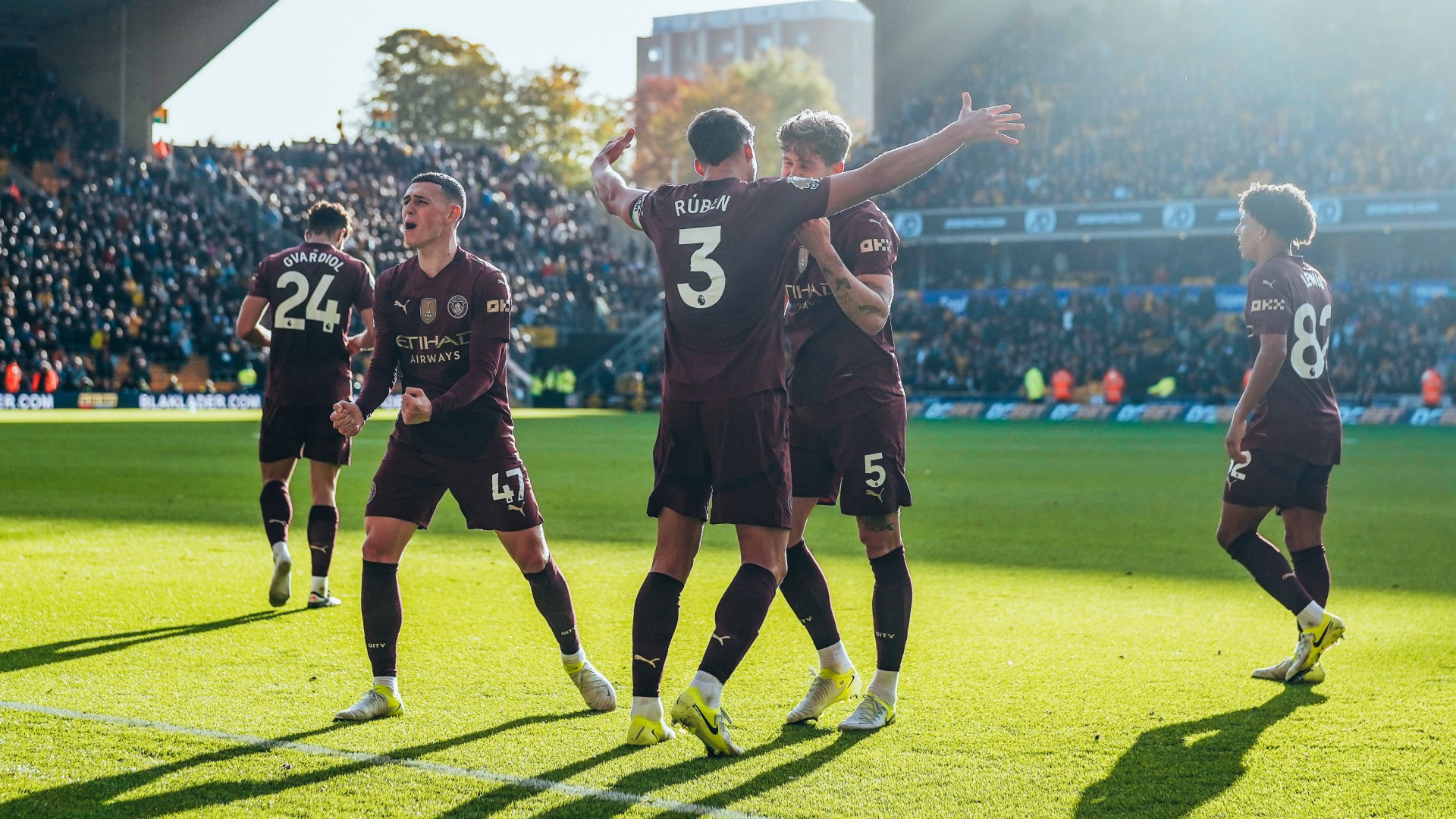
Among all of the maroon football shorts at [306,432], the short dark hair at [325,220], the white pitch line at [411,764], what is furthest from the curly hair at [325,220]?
the white pitch line at [411,764]

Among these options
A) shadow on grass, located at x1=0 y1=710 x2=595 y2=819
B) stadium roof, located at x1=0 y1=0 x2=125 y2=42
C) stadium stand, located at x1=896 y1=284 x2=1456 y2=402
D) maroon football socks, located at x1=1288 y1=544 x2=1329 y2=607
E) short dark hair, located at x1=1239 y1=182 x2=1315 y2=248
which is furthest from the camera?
stadium roof, located at x1=0 y1=0 x2=125 y2=42

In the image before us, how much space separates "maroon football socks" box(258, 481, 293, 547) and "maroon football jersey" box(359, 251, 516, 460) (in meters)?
2.62

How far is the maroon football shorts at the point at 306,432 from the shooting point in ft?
25.4

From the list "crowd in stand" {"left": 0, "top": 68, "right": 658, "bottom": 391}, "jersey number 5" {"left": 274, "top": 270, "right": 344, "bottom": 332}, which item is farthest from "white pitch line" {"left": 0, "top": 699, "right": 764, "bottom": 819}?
"crowd in stand" {"left": 0, "top": 68, "right": 658, "bottom": 391}

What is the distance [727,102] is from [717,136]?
71.6m

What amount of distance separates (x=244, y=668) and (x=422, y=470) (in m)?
1.35

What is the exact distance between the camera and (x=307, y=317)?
7.73m

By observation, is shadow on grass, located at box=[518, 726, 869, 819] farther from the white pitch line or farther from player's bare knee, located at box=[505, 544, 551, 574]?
player's bare knee, located at box=[505, 544, 551, 574]

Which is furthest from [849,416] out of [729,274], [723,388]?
[729,274]

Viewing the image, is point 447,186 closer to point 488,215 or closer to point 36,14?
point 488,215

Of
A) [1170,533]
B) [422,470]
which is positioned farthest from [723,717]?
[1170,533]

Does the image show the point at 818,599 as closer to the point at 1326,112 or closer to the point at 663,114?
the point at 1326,112

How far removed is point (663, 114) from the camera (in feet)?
248

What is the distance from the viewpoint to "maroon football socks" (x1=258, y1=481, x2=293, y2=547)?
25.6 ft
